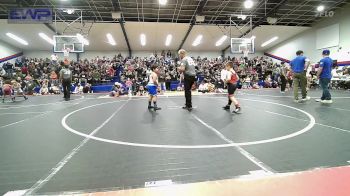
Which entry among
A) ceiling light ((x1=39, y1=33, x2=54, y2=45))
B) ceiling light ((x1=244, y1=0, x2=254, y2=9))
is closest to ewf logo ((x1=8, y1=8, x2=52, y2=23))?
ceiling light ((x1=39, y1=33, x2=54, y2=45))

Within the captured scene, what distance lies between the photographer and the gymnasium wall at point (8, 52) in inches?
902

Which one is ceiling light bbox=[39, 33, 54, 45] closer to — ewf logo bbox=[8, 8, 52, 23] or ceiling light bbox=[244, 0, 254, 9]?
ewf logo bbox=[8, 8, 52, 23]

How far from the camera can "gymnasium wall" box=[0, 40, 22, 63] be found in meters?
22.9

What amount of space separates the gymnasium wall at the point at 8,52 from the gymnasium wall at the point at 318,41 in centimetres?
2705

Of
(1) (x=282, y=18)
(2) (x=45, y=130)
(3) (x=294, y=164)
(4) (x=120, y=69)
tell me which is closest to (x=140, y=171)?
(3) (x=294, y=164)

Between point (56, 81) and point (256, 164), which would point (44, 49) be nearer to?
point (56, 81)

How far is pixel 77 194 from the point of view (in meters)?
2.07

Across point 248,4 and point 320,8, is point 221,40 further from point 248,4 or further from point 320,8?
point 320,8

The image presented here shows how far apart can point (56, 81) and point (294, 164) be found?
756 inches

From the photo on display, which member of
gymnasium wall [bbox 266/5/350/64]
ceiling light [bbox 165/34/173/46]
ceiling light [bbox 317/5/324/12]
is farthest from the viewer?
ceiling light [bbox 165/34/173/46]

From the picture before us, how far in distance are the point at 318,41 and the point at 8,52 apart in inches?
1114

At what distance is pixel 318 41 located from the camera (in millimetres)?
22547

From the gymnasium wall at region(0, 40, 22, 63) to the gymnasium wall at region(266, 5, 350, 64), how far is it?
88.7 feet

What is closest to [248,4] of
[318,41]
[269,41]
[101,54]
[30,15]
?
[318,41]
